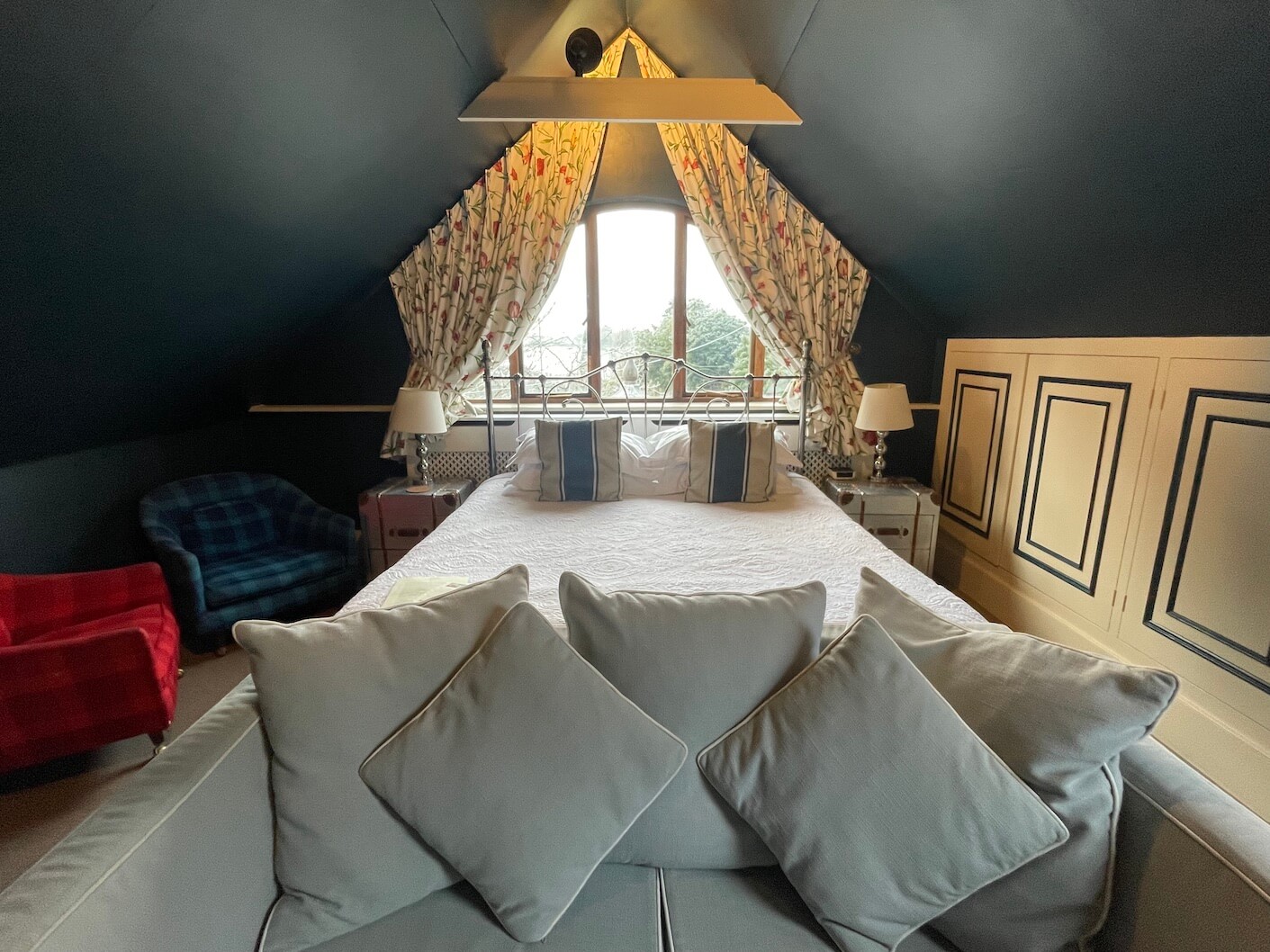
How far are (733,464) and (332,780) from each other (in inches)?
82.4

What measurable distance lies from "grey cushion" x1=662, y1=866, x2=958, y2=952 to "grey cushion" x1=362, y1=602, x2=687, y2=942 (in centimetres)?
17

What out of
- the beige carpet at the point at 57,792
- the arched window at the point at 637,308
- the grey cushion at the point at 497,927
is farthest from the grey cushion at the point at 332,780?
the arched window at the point at 637,308

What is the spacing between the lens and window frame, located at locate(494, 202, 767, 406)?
131 inches

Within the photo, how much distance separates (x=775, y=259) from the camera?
3203 millimetres

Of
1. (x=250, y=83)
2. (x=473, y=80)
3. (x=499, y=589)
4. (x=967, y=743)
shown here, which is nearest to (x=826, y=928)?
(x=967, y=743)

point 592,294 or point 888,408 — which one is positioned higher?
point 592,294

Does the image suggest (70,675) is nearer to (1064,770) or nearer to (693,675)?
(693,675)

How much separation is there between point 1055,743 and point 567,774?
2.41 feet

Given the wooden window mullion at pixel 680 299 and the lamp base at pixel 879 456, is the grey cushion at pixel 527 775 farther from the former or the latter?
the wooden window mullion at pixel 680 299

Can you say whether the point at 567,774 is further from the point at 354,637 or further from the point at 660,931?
the point at 354,637

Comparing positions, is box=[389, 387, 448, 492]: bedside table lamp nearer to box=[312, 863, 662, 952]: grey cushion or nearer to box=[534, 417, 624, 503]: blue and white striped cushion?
box=[534, 417, 624, 503]: blue and white striped cushion

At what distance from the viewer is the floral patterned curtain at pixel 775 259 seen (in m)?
3.10

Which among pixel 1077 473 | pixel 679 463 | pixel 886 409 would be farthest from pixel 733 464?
pixel 1077 473

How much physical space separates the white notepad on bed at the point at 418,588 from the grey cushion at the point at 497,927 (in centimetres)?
72
